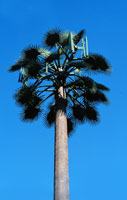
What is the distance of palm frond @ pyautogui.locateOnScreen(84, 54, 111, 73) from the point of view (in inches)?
607

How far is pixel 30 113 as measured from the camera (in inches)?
663

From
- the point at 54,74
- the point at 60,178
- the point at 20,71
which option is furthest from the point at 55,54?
the point at 60,178

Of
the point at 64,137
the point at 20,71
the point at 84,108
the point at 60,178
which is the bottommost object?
the point at 60,178

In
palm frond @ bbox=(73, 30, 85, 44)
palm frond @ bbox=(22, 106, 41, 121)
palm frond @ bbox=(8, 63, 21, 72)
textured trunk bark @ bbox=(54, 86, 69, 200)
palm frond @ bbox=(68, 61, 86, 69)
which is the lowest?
textured trunk bark @ bbox=(54, 86, 69, 200)

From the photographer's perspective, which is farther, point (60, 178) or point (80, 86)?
point (80, 86)

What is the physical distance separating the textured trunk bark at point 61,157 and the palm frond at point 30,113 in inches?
84.1

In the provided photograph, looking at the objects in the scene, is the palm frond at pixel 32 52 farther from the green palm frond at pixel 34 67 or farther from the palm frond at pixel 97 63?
the palm frond at pixel 97 63

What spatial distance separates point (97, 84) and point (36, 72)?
2.97m

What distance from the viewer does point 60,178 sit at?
1222 centimetres

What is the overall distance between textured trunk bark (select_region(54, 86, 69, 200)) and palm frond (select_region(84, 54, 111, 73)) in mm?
1968

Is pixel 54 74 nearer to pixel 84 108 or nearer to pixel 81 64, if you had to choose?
pixel 81 64

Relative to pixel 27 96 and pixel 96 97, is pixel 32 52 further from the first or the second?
pixel 96 97

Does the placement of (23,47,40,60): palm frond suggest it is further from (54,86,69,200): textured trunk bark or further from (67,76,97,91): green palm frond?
(54,86,69,200): textured trunk bark

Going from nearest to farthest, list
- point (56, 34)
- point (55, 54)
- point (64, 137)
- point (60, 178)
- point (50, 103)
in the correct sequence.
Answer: point (60, 178) < point (64, 137) < point (55, 54) < point (56, 34) < point (50, 103)
